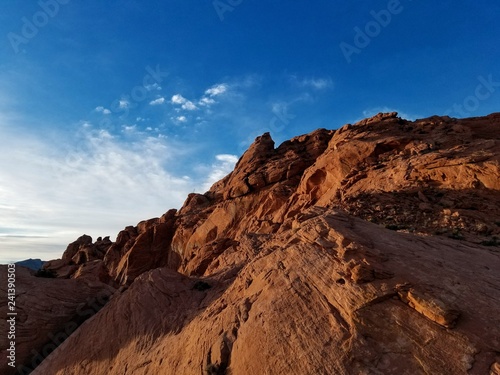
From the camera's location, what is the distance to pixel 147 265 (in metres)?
50.9

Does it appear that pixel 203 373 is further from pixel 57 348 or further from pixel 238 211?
pixel 238 211

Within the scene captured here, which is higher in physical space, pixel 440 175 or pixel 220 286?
pixel 440 175

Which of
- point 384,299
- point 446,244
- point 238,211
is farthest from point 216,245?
point 384,299

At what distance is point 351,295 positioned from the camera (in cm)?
1018

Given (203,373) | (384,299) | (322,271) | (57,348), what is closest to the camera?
(384,299)

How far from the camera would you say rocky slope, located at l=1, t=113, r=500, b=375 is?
884 cm

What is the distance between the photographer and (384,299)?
9.86 metres

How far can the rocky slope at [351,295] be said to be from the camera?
348 inches

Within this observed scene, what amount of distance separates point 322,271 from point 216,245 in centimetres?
2363

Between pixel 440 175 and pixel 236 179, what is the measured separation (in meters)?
29.2

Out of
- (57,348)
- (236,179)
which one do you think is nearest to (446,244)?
(57,348)

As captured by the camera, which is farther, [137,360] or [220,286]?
[220,286]

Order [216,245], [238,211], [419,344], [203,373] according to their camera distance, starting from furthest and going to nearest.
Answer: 1. [238,211]
2. [216,245]
3. [203,373]
4. [419,344]

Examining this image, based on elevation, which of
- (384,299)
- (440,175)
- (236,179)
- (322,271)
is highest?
(236,179)
